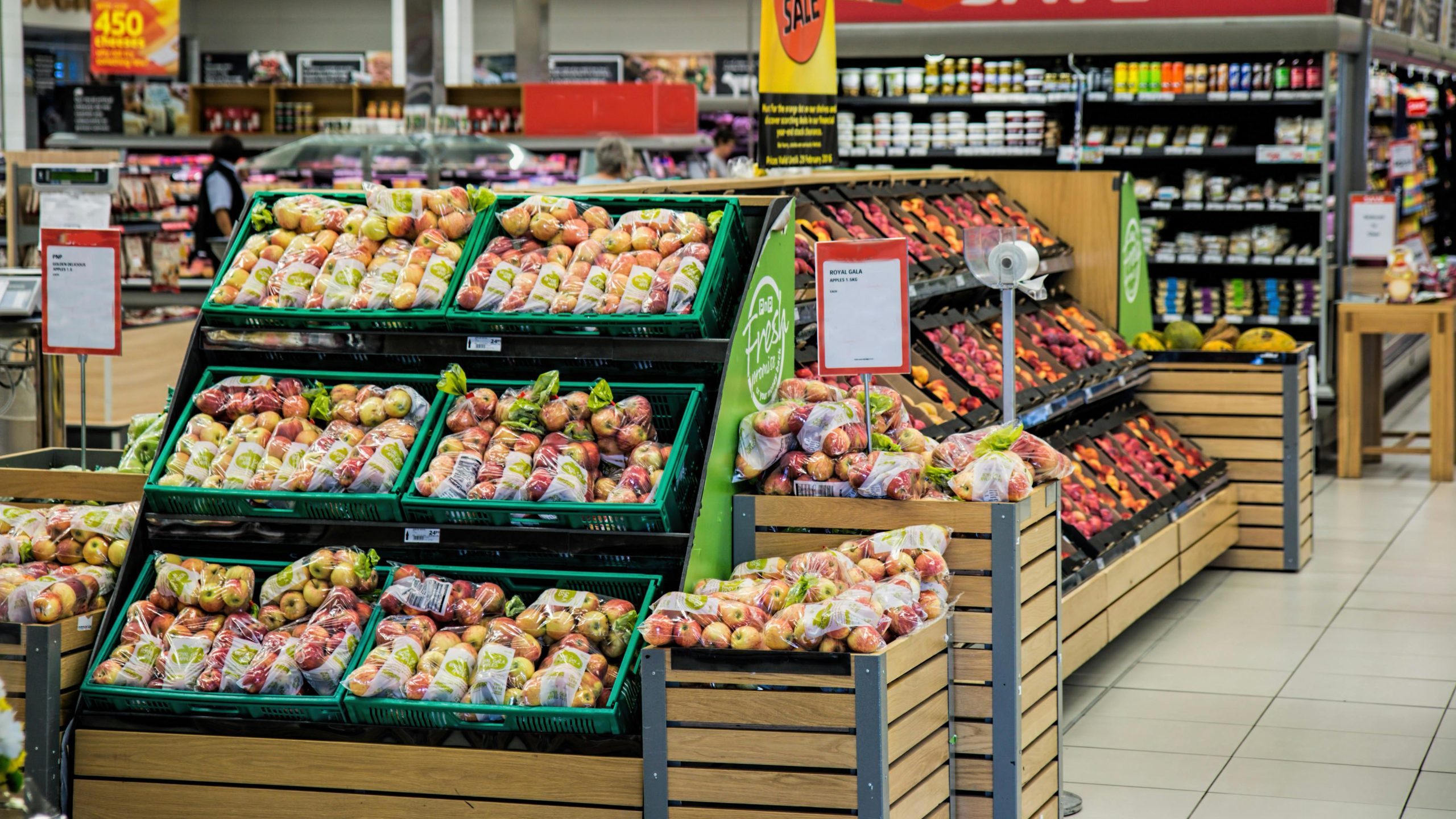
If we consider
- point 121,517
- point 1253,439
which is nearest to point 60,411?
point 121,517

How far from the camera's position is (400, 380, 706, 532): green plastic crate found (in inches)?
130

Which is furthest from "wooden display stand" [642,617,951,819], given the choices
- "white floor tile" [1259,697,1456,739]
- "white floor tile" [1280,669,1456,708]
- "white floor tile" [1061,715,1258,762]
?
"white floor tile" [1280,669,1456,708]

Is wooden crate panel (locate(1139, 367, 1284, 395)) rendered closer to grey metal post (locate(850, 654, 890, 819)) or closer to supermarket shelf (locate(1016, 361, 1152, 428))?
supermarket shelf (locate(1016, 361, 1152, 428))

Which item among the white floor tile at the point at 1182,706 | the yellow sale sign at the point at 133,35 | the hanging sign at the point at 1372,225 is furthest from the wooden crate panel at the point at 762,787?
the yellow sale sign at the point at 133,35

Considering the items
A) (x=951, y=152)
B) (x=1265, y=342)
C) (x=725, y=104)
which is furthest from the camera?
(x=725, y=104)

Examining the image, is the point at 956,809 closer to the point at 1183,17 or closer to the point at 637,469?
the point at 637,469

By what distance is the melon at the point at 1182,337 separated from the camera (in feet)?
23.4

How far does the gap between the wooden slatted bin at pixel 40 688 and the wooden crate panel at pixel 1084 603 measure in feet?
9.15

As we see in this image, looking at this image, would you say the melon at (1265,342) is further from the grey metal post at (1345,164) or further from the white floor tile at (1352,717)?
the grey metal post at (1345,164)

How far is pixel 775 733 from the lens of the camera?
9.66 ft

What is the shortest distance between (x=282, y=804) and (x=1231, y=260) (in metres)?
7.59

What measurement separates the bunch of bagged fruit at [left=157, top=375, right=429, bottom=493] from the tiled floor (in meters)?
2.03

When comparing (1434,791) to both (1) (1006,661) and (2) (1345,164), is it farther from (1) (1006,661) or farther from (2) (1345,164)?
(2) (1345,164)

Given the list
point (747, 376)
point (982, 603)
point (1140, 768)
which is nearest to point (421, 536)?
point (747, 376)
